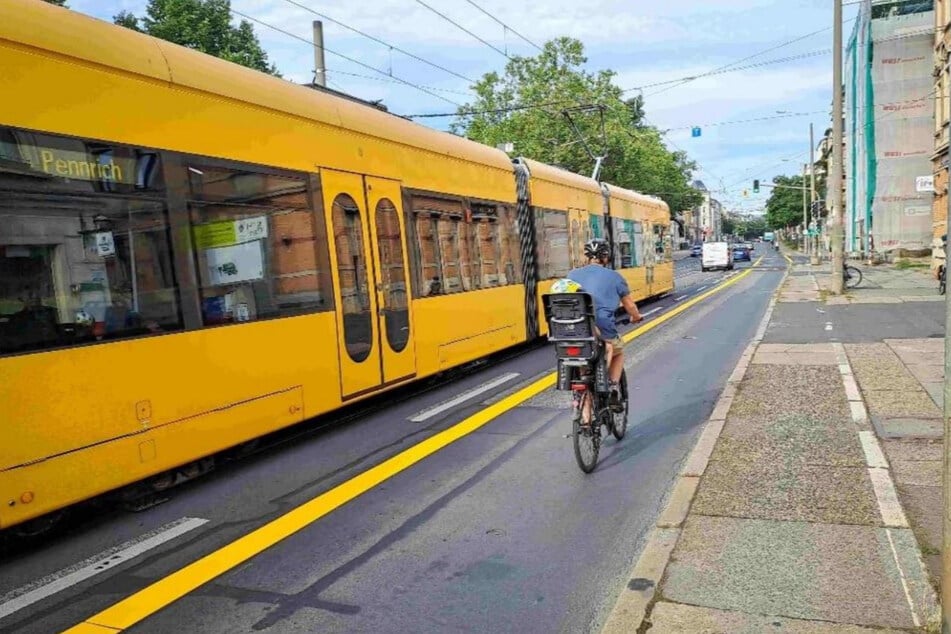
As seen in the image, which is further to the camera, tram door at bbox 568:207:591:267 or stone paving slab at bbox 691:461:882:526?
tram door at bbox 568:207:591:267

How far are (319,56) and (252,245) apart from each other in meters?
13.7

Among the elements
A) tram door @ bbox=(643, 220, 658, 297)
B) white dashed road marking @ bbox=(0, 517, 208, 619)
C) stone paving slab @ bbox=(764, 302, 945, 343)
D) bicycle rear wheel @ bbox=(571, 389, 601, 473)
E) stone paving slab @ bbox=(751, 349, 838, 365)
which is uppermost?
tram door @ bbox=(643, 220, 658, 297)

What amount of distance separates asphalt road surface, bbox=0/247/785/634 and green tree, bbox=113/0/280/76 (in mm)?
37357

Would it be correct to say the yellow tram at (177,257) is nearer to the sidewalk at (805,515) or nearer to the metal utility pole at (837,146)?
the sidewalk at (805,515)

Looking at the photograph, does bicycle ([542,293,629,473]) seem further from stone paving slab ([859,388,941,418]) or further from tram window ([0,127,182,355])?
stone paving slab ([859,388,941,418])

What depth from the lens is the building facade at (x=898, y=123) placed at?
3853cm

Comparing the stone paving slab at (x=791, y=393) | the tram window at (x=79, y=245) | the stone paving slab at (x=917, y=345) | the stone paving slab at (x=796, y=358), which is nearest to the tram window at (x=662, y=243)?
the stone paving slab at (x=917, y=345)

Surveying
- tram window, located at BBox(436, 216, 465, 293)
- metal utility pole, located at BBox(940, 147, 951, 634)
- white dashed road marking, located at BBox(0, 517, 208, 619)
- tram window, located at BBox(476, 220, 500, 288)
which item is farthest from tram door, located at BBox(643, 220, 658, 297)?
metal utility pole, located at BBox(940, 147, 951, 634)

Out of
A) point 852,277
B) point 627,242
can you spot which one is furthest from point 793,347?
point 852,277

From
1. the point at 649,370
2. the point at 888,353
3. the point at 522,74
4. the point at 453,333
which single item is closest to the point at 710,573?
the point at 453,333

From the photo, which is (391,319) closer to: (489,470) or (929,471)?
(489,470)

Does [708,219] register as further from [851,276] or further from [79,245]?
[79,245]

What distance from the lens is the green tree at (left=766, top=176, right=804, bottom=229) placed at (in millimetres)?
127500

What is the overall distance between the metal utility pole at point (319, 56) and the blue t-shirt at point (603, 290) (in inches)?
542
